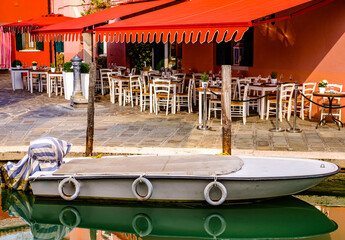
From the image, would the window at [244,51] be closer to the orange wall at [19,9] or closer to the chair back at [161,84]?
the chair back at [161,84]

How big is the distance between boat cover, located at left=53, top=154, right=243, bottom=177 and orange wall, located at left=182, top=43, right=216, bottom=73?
25.2 ft

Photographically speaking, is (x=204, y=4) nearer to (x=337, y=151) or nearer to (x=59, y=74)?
(x=337, y=151)

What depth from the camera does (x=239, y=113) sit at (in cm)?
1172

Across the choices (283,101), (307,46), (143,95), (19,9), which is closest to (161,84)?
(143,95)

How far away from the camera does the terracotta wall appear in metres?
11.0

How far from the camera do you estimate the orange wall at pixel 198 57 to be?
14.8m

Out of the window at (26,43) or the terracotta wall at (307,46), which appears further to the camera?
the window at (26,43)

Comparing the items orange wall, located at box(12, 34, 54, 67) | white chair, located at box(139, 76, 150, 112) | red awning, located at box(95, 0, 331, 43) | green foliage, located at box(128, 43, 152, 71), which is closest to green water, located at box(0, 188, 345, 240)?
red awning, located at box(95, 0, 331, 43)

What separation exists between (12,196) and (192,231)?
2.85 m

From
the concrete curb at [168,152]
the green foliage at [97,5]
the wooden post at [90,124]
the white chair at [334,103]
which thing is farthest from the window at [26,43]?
the concrete curb at [168,152]

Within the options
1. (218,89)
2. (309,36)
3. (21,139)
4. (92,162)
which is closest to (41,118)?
(21,139)

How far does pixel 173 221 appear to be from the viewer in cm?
691

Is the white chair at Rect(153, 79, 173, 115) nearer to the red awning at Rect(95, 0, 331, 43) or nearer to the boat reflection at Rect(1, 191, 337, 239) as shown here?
the red awning at Rect(95, 0, 331, 43)

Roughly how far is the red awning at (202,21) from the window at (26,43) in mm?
14426
